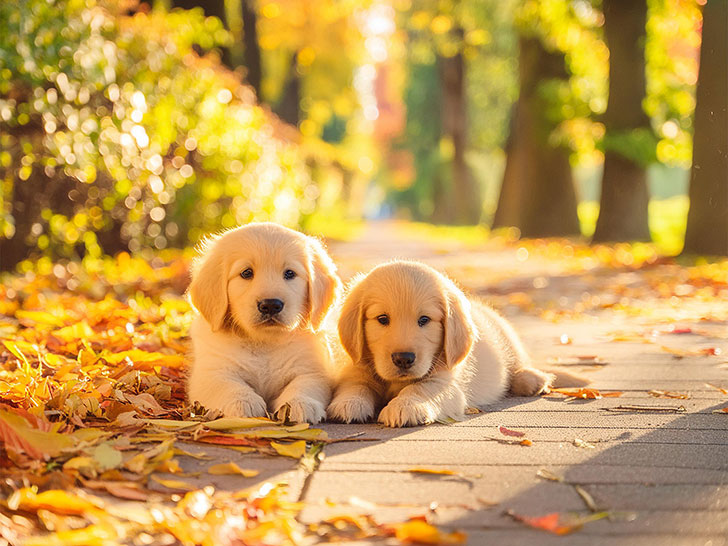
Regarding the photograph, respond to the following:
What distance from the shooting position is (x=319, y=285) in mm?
4512

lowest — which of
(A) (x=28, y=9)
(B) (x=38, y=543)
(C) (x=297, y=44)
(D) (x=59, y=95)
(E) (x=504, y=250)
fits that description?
(E) (x=504, y=250)

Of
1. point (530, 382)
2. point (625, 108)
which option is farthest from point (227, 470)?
point (625, 108)

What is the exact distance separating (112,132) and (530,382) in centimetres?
637

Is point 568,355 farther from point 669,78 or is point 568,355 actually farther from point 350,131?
point 350,131

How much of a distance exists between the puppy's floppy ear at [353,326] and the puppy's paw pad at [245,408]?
553mm

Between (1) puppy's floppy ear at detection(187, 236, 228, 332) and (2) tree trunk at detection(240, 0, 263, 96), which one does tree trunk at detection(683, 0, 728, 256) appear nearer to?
(1) puppy's floppy ear at detection(187, 236, 228, 332)

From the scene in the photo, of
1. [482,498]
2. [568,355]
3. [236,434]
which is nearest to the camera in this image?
[482,498]

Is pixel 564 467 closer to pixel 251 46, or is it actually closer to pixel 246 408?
pixel 246 408

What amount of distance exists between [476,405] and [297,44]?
27136 millimetres

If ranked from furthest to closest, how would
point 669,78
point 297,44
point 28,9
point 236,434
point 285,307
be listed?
point 297,44, point 669,78, point 28,9, point 285,307, point 236,434

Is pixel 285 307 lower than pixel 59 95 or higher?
lower

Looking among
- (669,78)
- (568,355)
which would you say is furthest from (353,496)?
(669,78)

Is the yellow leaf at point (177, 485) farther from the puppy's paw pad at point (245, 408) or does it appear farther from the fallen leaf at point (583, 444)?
the fallen leaf at point (583, 444)

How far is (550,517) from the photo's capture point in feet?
9.02
